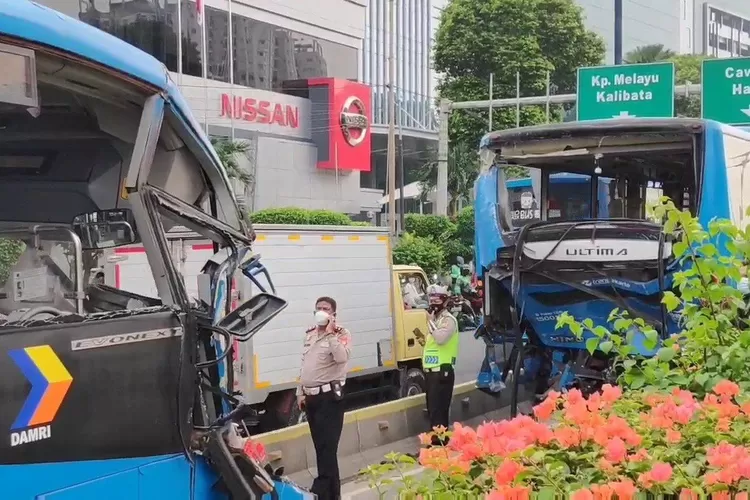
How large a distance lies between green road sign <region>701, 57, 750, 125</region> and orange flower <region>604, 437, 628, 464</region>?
17.7 metres

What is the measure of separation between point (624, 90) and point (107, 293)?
660 inches

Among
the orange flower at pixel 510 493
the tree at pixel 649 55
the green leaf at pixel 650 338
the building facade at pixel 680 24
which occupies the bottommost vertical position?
the orange flower at pixel 510 493

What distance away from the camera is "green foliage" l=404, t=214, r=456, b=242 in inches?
1241

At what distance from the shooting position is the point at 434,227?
104 feet

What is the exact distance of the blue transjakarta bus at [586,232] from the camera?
8641 millimetres

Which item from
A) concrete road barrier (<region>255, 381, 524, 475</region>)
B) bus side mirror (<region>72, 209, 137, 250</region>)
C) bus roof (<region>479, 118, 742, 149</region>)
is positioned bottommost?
concrete road barrier (<region>255, 381, 524, 475</region>)

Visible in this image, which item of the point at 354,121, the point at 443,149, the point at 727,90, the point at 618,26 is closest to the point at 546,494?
the point at 727,90

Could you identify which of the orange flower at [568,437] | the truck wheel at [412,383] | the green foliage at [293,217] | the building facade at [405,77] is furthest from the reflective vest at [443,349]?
the building facade at [405,77]

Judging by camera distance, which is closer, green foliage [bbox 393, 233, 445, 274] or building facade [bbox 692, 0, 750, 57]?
green foliage [bbox 393, 233, 445, 274]

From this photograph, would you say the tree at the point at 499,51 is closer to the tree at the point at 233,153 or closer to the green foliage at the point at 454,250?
the green foliage at the point at 454,250

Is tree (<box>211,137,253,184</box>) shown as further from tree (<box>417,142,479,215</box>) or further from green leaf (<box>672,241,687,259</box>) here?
green leaf (<box>672,241,687,259</box>)

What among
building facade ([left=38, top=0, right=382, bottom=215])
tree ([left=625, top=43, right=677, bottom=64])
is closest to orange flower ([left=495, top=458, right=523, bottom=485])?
building facade ([left=38, top=0, right=382, bottom=215])

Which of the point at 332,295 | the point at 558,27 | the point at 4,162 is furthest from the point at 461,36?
the point at 4,162

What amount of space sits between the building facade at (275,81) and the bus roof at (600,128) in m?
19.5
